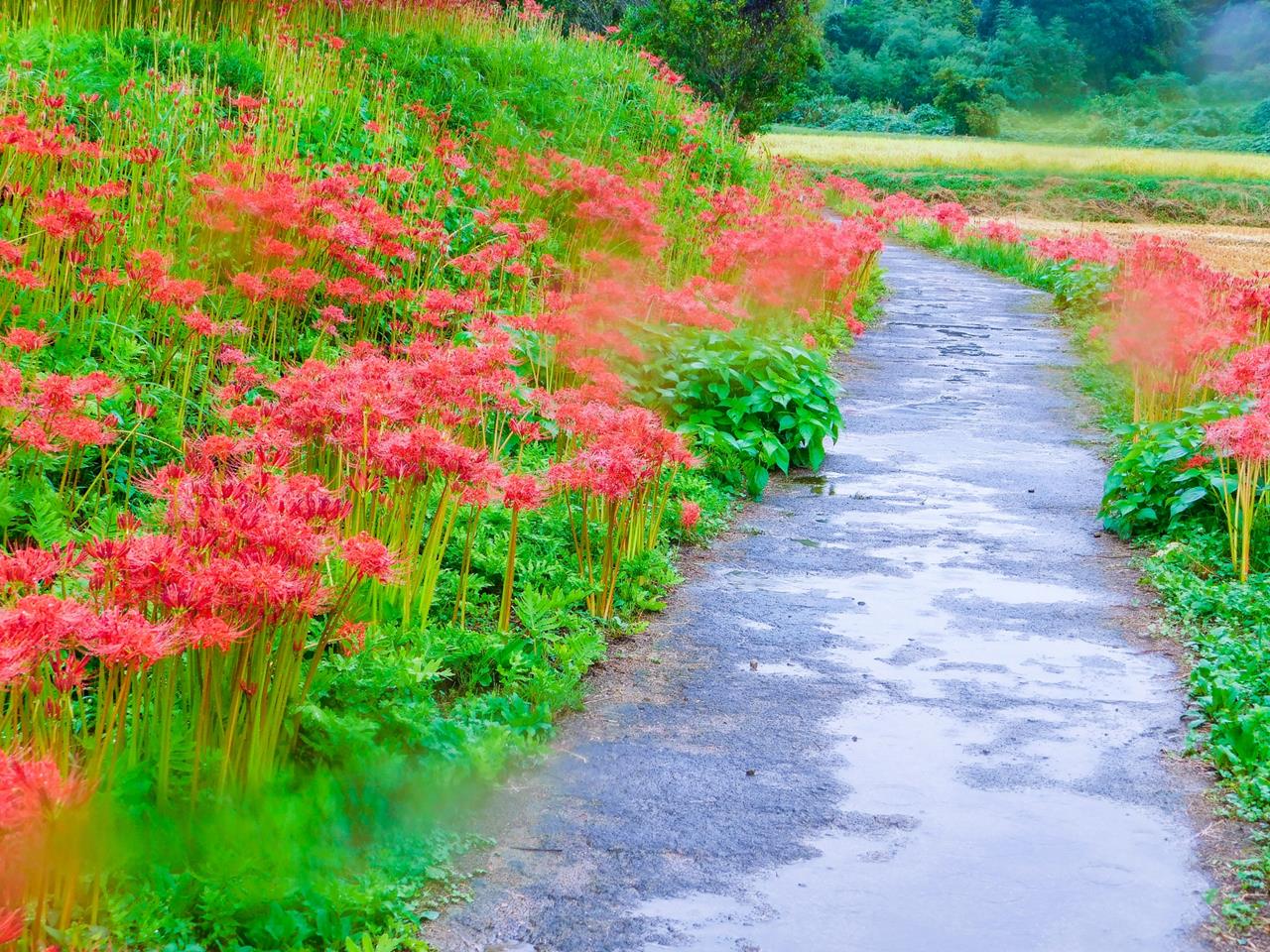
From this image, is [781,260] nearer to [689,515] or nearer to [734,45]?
[689,515]

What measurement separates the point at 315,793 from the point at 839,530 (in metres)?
4.20

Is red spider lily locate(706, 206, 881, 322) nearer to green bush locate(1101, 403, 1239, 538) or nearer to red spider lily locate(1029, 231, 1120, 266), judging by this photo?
green bush locate(1101, 403, 1239, 538)

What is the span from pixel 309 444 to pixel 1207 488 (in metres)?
4.82

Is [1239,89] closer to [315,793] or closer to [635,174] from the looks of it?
[635,174]

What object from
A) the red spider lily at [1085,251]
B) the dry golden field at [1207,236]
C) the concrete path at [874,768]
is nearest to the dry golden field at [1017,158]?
the dry golden field at [1207,236]

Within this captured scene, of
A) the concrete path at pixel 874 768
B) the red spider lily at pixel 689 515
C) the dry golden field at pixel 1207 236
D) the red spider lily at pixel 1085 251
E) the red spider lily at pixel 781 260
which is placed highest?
the dry golden field at pixel 1207 236

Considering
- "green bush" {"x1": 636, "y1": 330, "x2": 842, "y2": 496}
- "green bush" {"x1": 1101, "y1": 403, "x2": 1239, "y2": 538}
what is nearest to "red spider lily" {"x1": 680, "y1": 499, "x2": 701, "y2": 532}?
"green bush" {"x1": 636, "y1": 330, "x2": 842, "y2": 496}

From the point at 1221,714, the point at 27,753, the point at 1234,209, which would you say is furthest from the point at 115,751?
the point at 1234,209

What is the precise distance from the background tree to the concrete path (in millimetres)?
14492

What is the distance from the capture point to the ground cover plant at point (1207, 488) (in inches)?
165

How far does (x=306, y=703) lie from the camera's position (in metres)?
3.47

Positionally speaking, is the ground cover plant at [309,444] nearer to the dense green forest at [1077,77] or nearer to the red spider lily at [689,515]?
the red spider lily at [689,515]

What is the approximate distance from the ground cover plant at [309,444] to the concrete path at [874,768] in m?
0.33

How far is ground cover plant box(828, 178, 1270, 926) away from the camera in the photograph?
13.7 feet
